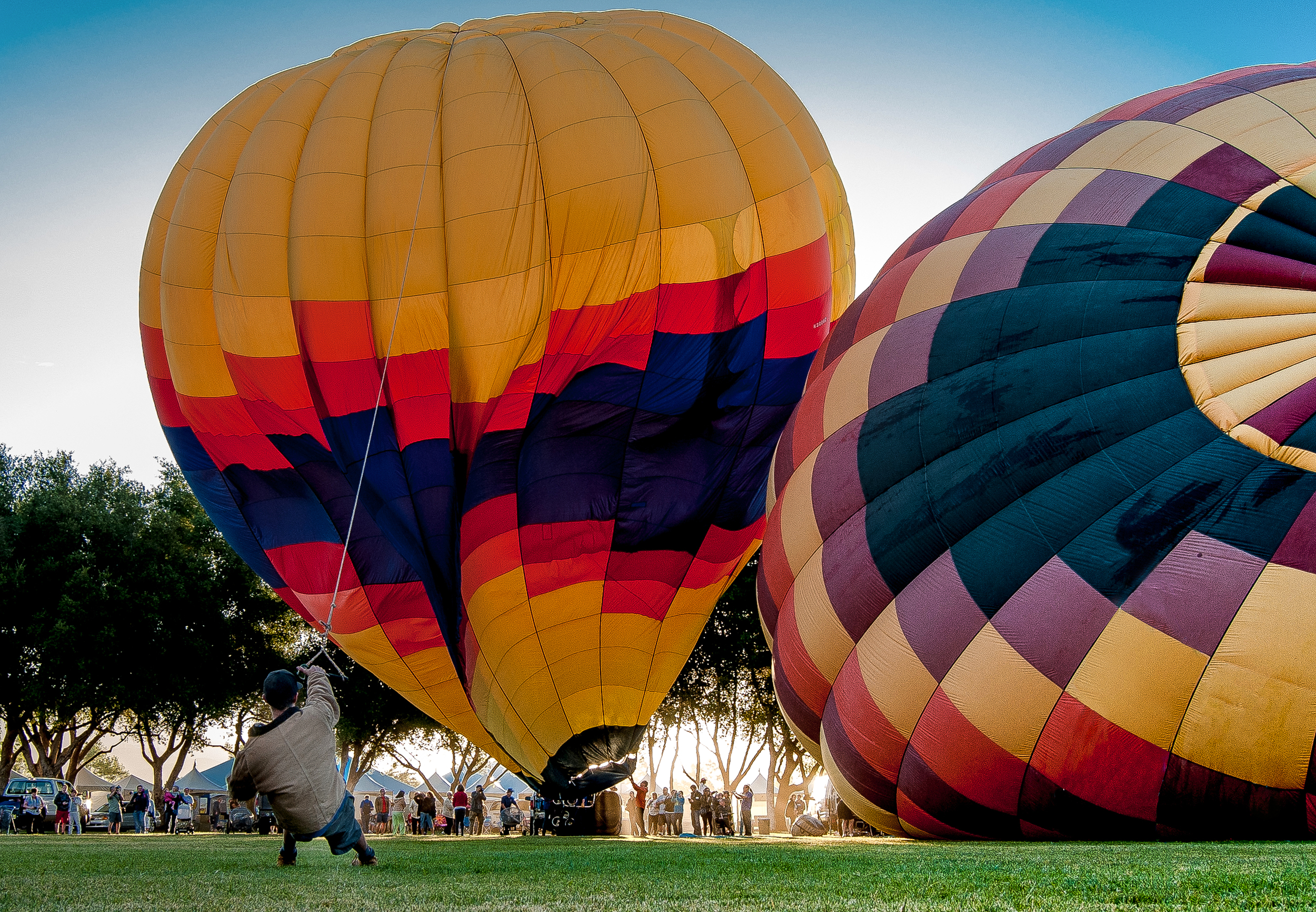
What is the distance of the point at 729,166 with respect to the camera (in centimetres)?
930

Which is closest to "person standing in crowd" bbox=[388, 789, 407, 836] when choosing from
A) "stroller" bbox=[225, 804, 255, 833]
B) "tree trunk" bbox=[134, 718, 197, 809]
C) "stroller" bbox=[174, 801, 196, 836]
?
"stroller" bbox=[225, 804, 255, 833]

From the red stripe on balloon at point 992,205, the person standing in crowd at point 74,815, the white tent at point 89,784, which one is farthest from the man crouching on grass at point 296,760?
the white tent at point 89,784

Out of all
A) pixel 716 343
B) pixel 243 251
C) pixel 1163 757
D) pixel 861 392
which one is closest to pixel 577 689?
pixel 716 343

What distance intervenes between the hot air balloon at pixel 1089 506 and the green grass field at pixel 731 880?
461mm

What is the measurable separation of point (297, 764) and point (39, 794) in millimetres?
19111

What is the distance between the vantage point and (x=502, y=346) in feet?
28.7

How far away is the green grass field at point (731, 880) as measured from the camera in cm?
321

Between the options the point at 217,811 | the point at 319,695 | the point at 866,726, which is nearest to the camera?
the point at 319,695

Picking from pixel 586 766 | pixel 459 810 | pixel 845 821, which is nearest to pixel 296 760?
pixel 586 766

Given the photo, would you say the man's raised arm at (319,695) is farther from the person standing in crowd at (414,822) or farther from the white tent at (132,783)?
the white tent at (132,783)

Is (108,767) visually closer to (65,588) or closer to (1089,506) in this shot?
(65,588)

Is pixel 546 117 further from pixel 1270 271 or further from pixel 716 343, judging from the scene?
pixel 1270 271

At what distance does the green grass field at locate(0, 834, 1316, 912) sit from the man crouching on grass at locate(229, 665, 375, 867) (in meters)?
0.30

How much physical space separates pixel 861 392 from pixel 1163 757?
3.10m
